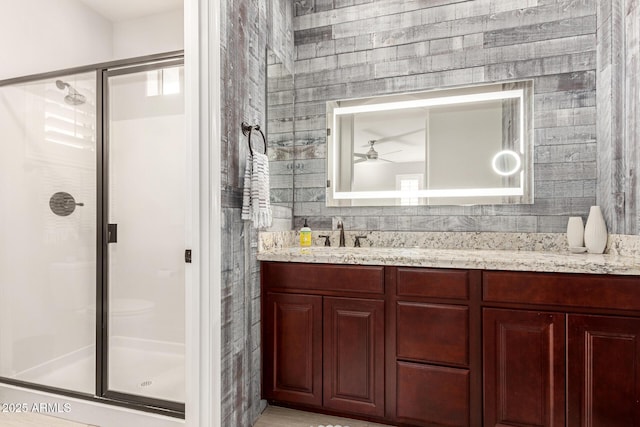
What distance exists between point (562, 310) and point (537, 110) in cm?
124

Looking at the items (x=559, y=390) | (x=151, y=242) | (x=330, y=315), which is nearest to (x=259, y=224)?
(x=330, y=315)

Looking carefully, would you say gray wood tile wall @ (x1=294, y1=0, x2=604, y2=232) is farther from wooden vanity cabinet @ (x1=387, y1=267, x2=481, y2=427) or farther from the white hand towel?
the white hand towel

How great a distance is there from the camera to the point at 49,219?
2477 mm

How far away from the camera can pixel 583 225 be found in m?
2.07

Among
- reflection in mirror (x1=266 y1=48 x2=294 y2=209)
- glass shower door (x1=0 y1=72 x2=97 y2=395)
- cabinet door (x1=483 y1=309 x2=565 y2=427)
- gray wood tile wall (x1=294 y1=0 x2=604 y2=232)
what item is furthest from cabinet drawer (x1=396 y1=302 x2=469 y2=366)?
glass shower door (x1=0 y1=72 x2=97 y2=395)

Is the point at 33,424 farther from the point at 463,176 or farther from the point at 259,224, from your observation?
Result: the point at 463,176

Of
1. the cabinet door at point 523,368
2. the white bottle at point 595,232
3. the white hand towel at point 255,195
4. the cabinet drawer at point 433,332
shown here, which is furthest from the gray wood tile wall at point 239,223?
the white bottle at point 595,232

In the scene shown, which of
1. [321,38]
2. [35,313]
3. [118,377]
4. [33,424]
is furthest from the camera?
[321,38]

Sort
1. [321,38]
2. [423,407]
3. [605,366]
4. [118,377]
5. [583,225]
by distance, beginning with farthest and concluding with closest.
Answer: [321,38] → [118,377] → [583,225] → [423,407] → [605,366]

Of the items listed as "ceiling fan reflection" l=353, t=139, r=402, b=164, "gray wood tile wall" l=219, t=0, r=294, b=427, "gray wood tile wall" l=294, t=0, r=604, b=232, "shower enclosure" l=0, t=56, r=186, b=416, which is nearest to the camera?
"gray wood tile wall" l=219, t=0, r=294, b=427

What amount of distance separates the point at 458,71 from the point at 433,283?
1427mm

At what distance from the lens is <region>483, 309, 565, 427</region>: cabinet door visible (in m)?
1.60

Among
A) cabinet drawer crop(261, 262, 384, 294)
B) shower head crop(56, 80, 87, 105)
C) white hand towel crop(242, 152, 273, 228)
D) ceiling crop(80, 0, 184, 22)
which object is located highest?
ceiling crop(80, 0, 184, 22)

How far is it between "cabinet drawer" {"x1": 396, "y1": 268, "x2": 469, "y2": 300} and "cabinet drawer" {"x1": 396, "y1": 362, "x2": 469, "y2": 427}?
355 millimetres
